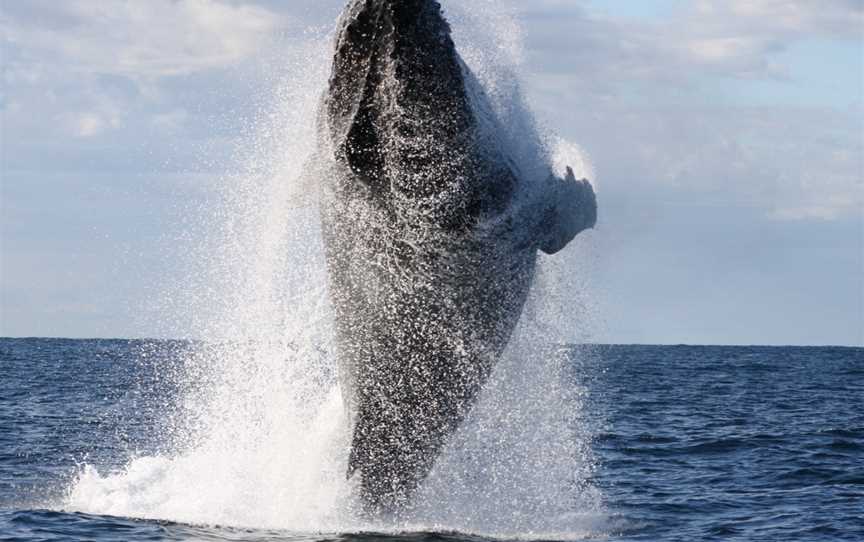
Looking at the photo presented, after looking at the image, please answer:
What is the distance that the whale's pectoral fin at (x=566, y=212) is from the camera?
39.1ft

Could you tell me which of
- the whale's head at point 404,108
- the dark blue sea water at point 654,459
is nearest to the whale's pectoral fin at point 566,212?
the whale's head at point 404,108

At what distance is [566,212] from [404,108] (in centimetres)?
224

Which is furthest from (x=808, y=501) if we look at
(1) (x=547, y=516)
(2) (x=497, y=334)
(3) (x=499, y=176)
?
(3) (x=499, y=176)

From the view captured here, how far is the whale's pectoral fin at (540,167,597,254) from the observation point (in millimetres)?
11922

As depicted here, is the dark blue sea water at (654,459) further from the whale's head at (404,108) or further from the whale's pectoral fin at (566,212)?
the whale's head at (404,108)

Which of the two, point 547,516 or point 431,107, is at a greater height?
point 431,107

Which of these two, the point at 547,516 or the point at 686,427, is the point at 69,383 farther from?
the point at 547,516

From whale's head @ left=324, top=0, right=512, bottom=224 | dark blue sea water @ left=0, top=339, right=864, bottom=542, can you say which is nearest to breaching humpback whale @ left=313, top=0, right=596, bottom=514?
whale's head @ left=324, top=0, right=512, bottom=224

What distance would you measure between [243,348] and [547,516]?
3850mm

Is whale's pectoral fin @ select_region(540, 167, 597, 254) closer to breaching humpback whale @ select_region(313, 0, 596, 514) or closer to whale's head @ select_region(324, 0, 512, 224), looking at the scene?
breaching humpback whale @ select_region(313, 0, 596, 514)

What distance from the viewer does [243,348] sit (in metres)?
15.1

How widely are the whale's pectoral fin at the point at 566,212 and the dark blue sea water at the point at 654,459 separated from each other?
265cm

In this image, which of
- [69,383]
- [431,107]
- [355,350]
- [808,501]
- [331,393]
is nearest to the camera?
[431,107]

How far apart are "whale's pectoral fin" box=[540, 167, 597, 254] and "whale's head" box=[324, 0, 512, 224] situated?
1.12m
